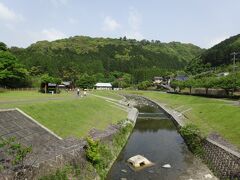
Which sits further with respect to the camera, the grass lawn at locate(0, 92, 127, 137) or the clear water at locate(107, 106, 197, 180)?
the grass lawn at locate(0, 92, 127, 137)

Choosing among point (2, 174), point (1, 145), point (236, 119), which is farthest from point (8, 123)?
point (236, 119)

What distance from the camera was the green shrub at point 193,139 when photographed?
30742mm

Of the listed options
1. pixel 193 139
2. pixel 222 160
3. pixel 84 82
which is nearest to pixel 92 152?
pixel 222 160

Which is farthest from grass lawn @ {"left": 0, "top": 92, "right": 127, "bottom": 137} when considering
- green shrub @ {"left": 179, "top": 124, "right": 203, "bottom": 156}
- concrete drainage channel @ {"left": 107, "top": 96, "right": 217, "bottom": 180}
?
green shrub @ {"left": 179, "top": 124, "right": 203, "bottom": 156}

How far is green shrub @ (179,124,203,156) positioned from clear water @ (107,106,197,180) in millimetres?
751

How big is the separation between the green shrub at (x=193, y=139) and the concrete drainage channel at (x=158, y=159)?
0.73 meters

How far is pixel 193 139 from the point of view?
32906 millimetres

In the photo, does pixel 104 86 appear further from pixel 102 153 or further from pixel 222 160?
pixel 222 160

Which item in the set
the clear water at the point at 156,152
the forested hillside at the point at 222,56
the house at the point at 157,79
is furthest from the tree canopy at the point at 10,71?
the forested hillside at the point at 222,56

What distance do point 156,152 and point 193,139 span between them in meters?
4.75

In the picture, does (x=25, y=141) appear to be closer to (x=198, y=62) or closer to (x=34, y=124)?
(x=34, y=124)

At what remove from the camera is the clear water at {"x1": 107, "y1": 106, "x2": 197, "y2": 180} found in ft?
80.0

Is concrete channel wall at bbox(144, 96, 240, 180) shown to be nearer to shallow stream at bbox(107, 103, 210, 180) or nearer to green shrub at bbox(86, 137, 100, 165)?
shallow stream at bbox(107, 103, 210, 180)

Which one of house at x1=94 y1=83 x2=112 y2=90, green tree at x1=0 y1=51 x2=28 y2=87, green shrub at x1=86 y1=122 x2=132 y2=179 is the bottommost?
green shrub at x1=86 y1=122 x2=132 y2=179
